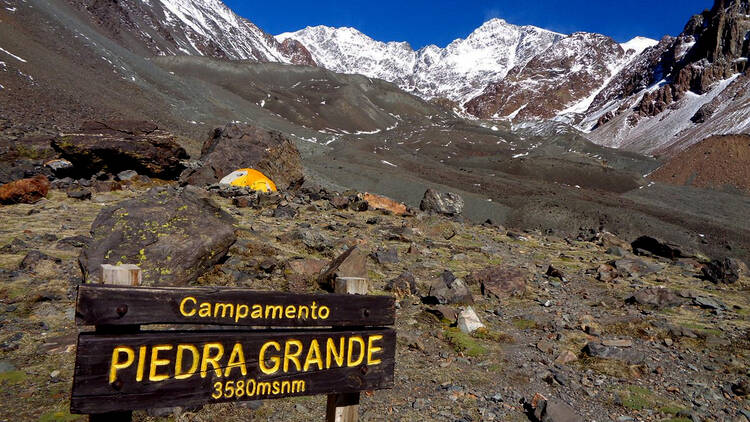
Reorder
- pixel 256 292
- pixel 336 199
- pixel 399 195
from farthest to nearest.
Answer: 1. pixel 399 195
2. pixel 336 199
3. pixel 256 292

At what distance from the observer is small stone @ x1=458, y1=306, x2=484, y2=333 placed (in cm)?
855

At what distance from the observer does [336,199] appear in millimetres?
19875

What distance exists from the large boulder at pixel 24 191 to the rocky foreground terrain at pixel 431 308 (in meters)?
0.04

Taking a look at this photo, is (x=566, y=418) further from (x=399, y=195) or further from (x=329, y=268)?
(x=399, y=195)

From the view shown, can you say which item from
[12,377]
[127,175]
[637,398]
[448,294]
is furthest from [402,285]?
[127,175]

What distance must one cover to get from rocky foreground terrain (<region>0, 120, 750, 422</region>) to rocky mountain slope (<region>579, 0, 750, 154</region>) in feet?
321

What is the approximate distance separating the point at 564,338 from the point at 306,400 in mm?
5529

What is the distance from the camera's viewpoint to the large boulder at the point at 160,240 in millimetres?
7461

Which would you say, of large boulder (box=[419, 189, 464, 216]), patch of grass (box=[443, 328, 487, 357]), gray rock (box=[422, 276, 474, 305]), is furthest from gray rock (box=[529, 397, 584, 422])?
large boulder (box=[419, 189, 464, 216])

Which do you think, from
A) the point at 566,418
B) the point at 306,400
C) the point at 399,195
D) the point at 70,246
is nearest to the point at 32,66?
the point at 399,195

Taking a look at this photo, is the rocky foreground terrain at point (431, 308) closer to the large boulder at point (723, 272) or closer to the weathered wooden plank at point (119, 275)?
the large boulder at point (723, 272)

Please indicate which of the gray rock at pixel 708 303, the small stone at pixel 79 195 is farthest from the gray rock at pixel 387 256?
the small stone at pixel 79 195

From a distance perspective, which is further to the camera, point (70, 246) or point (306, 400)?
point (70, 246)

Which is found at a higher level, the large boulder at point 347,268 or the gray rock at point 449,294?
the large boulder at point 347,268
